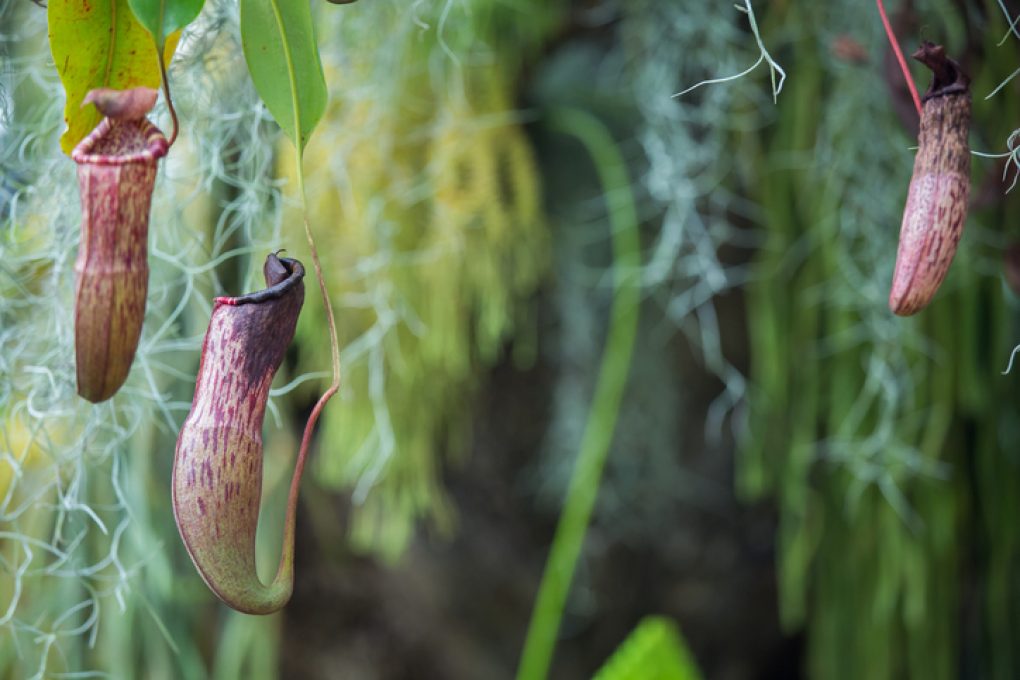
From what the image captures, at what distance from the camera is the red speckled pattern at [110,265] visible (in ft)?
0.87

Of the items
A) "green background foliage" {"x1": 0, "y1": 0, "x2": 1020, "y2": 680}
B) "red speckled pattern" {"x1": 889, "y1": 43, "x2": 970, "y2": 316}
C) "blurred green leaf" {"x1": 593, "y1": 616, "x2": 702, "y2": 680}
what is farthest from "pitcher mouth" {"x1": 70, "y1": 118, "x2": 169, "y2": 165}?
"blurred green leaf" {"x1": 593, "y1": 616, "x2": 702, "y2": 680}

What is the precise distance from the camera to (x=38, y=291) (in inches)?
28.6

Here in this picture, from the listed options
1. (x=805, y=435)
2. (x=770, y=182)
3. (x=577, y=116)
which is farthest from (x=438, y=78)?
(x=805, y=435)

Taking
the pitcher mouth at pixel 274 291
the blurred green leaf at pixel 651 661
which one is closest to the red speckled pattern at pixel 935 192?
the pitcher mouth at pixel 274 291

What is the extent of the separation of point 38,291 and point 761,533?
0.76m

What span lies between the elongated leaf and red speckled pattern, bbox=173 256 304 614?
0.29 ft

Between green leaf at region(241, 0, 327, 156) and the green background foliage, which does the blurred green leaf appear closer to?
the green background foliage

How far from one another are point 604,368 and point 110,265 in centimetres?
69

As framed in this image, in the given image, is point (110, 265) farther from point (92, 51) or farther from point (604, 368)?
point (604, 368)

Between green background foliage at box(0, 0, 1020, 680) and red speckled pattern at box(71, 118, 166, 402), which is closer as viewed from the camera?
red speckled pattern at box(71, 118, 166, 402)

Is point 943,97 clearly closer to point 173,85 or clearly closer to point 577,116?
point 173,85

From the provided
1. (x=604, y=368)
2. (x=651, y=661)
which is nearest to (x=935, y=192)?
(x=651, y=661)

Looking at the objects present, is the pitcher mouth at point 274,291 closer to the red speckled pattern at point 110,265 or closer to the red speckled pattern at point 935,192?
the red speckled pattern at point 110,265

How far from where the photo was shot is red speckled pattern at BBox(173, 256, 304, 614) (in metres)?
0.25
